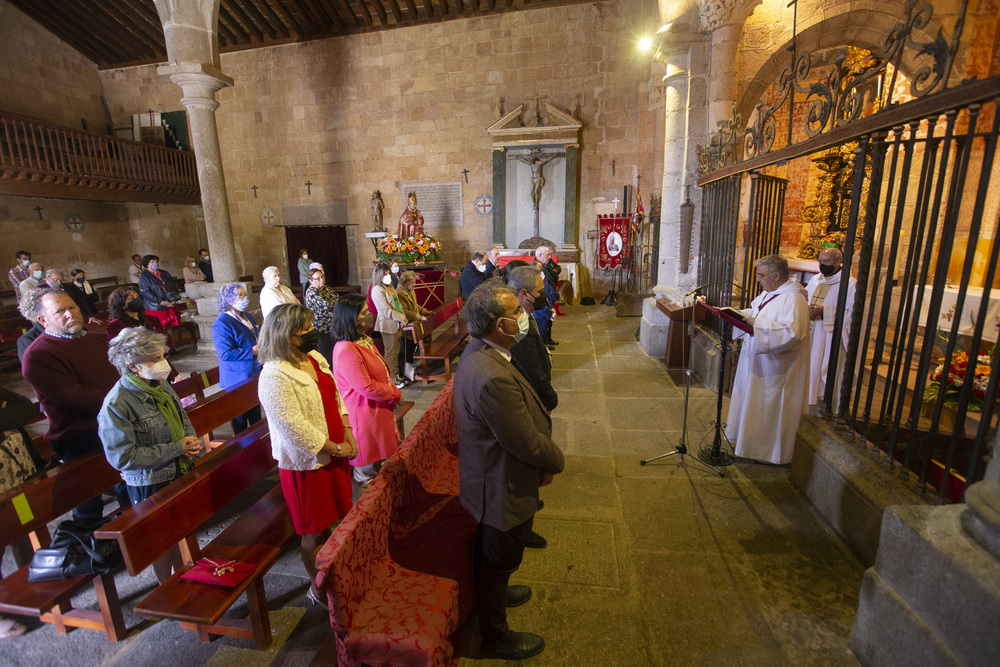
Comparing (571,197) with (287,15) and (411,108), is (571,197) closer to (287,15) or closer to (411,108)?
(411,108)

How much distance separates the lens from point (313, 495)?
250 centimetres

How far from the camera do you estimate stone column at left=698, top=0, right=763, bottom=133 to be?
534cm

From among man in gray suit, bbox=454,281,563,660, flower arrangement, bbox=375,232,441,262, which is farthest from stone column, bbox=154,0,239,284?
man in gray suit, bbox=454,281,563,660

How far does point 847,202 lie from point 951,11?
332 centimetres

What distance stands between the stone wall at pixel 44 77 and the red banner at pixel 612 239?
14.1 metres

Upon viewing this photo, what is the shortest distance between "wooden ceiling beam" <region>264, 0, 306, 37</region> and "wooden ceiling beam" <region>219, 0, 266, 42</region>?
58cm

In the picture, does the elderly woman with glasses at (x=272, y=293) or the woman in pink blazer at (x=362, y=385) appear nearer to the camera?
the woman in pink blazer at (x=362, y=385)

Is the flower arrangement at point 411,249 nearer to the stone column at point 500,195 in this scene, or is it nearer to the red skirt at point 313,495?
the stone column at point 500,195

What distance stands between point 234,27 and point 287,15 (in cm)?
163

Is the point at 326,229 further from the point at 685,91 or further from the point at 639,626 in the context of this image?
the point at 639,626

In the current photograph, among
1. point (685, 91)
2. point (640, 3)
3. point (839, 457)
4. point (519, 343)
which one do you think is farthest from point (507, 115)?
point (839, 457)

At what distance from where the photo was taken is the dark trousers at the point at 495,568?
6.48 feet

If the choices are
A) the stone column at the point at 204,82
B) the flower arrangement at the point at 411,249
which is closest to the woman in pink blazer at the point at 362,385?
the stone column at the point at 204,82

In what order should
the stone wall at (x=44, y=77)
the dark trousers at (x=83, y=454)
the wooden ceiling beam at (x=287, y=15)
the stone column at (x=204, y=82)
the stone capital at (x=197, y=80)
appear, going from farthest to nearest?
1. the stone wall at (x=44, y=77)
2. the wooden ceiling beam at (x=287, y=15)
3. the stone capital at (x=197, y=80)
4. the stone column at (x=204, y=82)
5. the dark trousers at (x=83, y=454)
